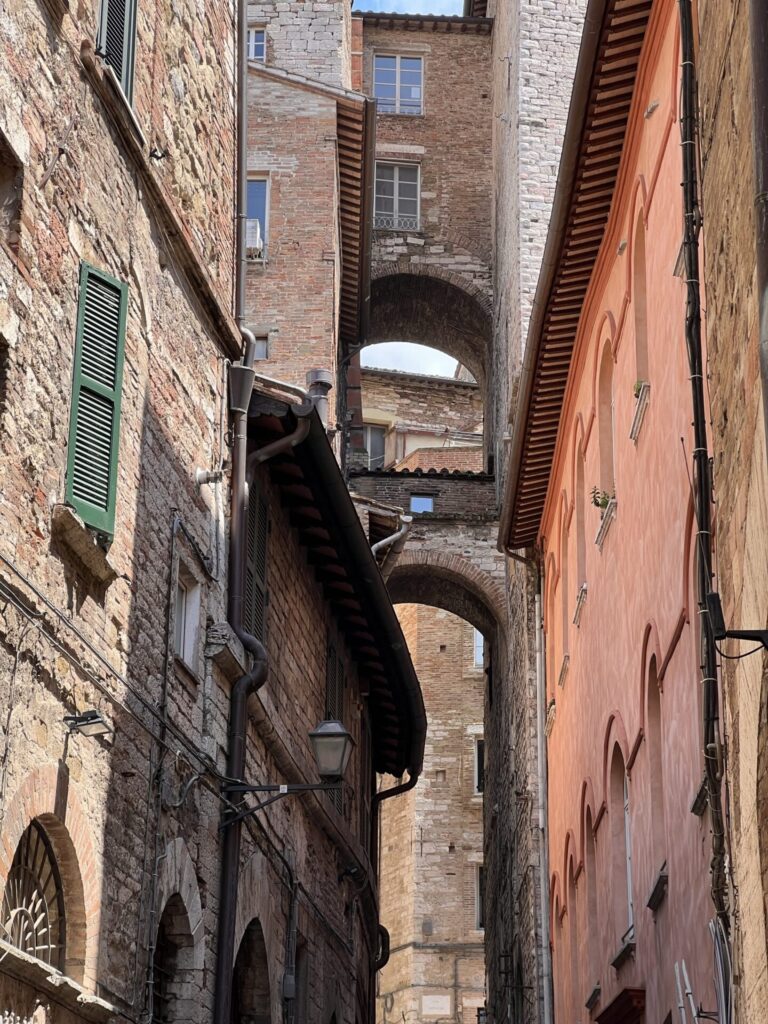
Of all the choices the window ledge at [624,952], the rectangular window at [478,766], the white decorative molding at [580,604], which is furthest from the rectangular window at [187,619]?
the rectangular window at [478,766]

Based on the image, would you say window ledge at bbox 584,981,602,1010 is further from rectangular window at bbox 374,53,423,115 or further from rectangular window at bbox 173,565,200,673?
rectangular window at bbox 374,53,423,115

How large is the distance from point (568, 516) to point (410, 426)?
2486 centimetres

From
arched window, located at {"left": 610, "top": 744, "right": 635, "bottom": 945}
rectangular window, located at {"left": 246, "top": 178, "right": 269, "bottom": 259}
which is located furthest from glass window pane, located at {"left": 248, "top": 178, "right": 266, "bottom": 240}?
arched window, located at {"left": 610, "top": 744, "right": 635, "bottom": 945}

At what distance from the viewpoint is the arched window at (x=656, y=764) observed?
37.5ft

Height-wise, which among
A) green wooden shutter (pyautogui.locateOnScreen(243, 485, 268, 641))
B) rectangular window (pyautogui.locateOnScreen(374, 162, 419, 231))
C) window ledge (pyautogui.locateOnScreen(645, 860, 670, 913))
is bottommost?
window ledge (pyautogui.locateOnScreen(645, 860, 670, 913))

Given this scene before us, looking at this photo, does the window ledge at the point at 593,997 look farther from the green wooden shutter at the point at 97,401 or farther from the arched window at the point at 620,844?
the green wooden shutter at the point at 97,401

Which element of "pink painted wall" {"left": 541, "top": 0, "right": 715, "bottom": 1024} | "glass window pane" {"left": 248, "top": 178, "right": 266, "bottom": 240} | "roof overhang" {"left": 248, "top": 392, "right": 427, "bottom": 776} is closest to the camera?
"pink painted wall" {"left": 541, "top": 0, "right": 715, "bottom": 1024}

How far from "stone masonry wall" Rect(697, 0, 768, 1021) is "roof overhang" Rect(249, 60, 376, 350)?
15615mm

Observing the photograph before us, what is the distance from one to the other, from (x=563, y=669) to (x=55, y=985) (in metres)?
11.1

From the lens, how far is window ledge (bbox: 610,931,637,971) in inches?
489

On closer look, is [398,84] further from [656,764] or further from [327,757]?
[327,757]

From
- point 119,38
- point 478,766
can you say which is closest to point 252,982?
point 119,38

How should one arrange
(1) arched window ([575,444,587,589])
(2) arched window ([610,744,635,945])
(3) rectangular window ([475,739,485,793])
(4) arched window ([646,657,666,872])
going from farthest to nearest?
(3) rectangular window ([475,739,485,793])
(1) arched window ([575,444,587,589])
(2) arched window ([610,744,635,945])
(4) arched window ([646,657,666,872])

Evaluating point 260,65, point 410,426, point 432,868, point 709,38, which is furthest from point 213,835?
point 410,426
